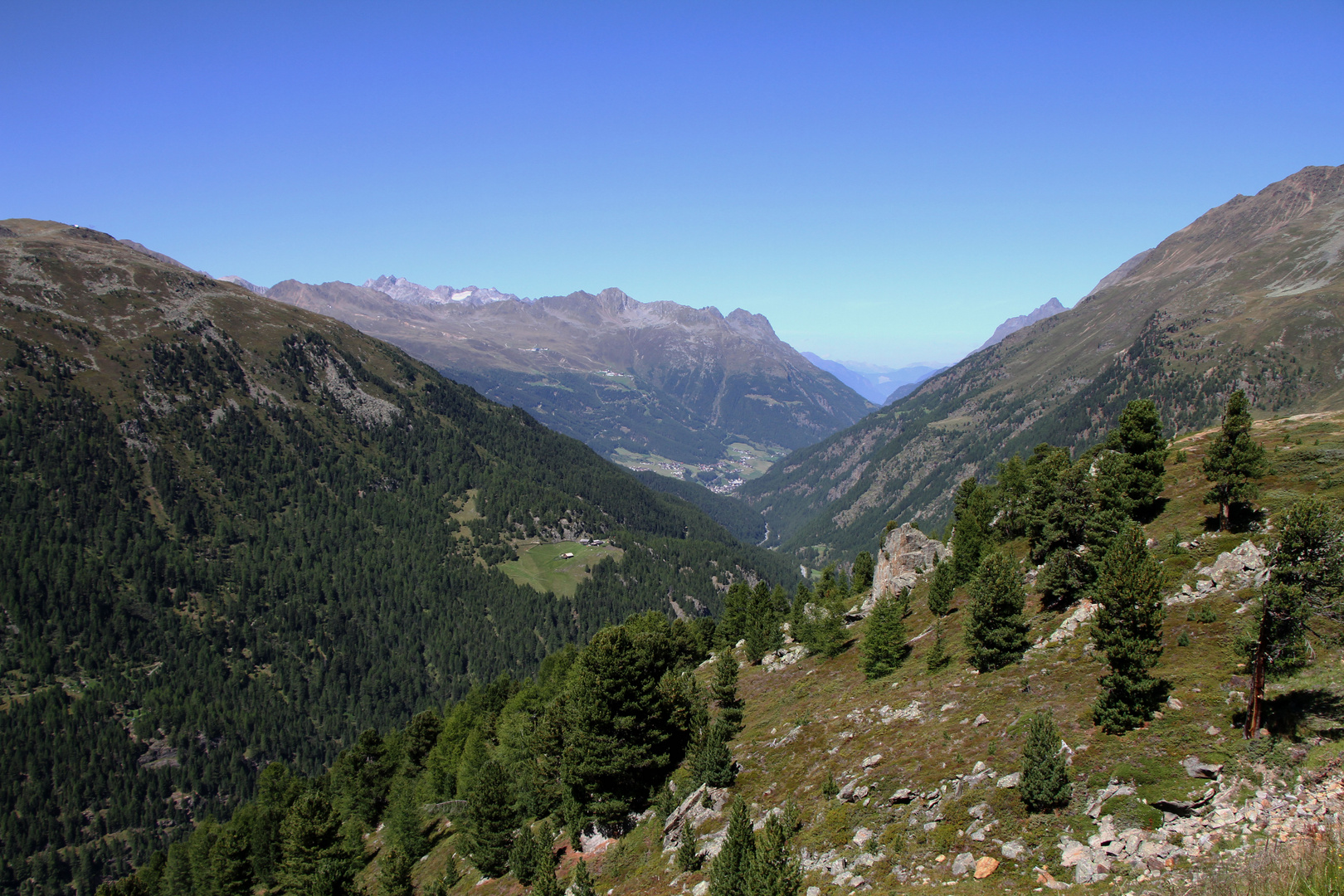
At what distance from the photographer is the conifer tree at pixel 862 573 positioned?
11912 cm

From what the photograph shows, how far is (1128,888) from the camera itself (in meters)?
22.2

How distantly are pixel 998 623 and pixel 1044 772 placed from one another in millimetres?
19470

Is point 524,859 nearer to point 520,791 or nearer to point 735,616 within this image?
point 520,791

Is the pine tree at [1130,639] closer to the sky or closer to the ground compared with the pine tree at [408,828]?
closer to the sky

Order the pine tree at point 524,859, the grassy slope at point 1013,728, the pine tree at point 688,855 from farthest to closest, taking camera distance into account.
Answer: the pine tree at point 524,859
the pine tree at point 688,855
the grassy slope at point 1013,728

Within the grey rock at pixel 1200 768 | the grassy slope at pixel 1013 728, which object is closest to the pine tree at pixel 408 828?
the grassy slope at pixel 1013 728

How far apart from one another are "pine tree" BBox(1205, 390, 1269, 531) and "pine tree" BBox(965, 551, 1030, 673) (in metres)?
15.5

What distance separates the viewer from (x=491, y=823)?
2163 inches

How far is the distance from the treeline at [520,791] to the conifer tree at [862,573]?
44.9 meters

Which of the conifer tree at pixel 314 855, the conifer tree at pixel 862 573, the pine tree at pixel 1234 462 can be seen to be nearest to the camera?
the pine tree at pixel 1234 462

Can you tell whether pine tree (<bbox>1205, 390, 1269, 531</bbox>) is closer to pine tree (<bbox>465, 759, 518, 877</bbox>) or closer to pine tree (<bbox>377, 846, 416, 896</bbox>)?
pine tree (<bbox>465, 759, 518, 877</bbox>)

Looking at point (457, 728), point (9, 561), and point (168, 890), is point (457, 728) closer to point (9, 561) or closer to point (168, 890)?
point (168, 890)

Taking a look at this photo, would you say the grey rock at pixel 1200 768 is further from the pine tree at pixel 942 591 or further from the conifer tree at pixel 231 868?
the conifer tree at pixel 231 868

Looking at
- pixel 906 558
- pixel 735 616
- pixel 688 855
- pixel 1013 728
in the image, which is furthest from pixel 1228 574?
pixel 735 616
